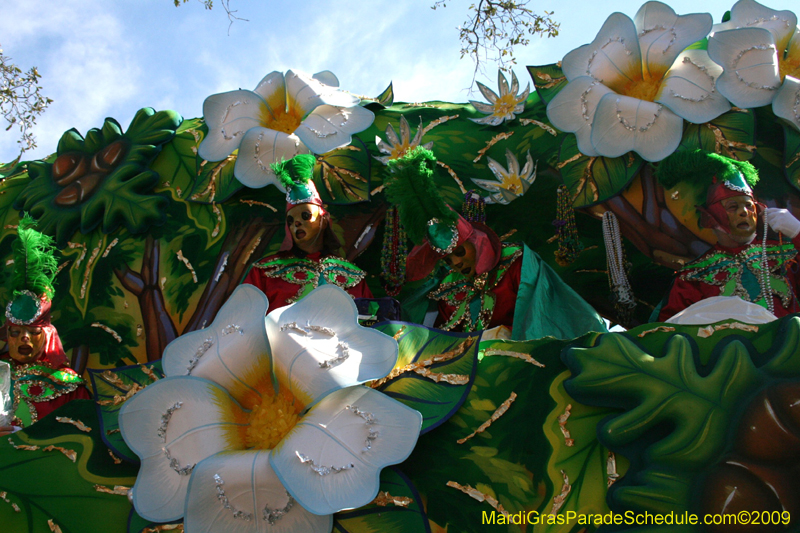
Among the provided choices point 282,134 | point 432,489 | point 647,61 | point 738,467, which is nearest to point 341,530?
point 432,489

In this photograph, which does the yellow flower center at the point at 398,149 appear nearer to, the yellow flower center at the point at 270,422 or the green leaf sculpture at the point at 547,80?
the green leaf sculpture at the point at 547,80

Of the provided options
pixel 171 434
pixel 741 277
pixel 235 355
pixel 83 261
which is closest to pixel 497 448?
pixel 235 355

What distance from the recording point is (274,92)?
4180mm

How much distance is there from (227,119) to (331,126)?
2.11 ft

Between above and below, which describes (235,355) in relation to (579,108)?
below

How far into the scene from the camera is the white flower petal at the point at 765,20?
11.4 ft

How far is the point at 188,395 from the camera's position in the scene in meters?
2.27

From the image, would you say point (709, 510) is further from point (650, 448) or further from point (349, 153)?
point (349, 153)

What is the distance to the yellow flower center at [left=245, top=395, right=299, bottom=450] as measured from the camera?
2.29m

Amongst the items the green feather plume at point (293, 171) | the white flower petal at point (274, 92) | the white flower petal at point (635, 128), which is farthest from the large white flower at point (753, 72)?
the white flower petal at point (274, 92)

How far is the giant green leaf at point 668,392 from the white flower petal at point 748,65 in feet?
6.22

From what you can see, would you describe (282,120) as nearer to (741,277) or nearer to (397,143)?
Answer: (397,143)

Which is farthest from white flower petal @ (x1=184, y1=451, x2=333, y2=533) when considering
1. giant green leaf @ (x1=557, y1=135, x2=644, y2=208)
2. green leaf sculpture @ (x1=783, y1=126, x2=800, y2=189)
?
green leaf sculpture @ (x1=783, y1=126, x2=800, y2=189)

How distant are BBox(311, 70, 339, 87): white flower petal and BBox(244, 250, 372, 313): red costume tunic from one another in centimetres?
113
